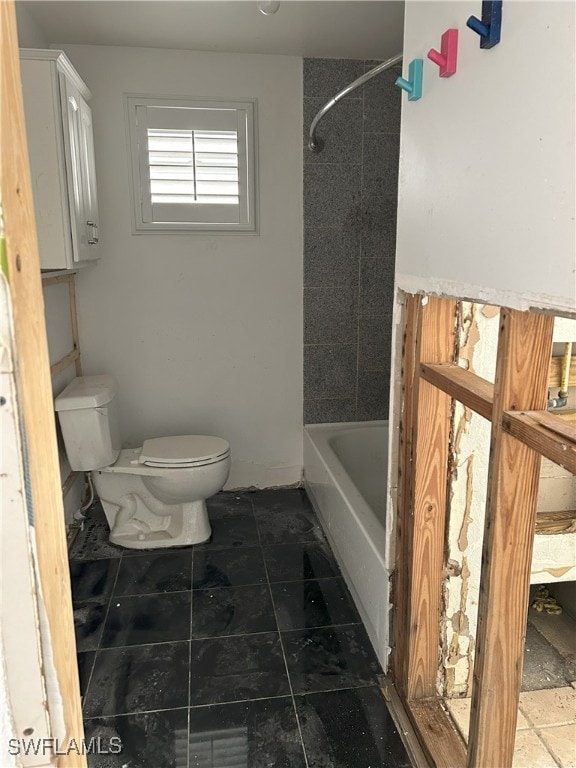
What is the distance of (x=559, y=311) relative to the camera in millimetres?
966

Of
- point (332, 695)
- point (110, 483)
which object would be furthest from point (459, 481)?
point (110, 483)

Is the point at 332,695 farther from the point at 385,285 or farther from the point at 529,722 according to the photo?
the point at 385,285

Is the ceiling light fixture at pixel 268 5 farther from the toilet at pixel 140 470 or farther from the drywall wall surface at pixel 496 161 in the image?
the toilet at pixel 140 470

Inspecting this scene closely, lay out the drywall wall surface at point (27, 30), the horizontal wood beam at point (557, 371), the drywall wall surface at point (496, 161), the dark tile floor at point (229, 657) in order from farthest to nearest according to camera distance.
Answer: the drywall wall surface at point (27, 30), the horizontal wood beam at point (557, 371), the dark tile floor at point (229, 657), the drywall wall surface at point (496, 161)

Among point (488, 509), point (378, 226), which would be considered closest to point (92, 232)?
point (378, 226)

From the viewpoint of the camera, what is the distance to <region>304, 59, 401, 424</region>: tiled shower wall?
3.07 meters

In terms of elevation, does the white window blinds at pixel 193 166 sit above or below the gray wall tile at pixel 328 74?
below

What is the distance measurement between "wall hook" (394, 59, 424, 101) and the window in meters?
1.70

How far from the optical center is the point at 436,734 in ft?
5.37

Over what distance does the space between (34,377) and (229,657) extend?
5.62 feet

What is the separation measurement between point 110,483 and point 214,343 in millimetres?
915

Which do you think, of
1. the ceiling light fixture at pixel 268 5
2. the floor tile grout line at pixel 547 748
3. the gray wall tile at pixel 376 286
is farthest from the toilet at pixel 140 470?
the ceiling light fixture at pixel 268 5

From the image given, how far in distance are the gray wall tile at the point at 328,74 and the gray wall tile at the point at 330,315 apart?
1.00m

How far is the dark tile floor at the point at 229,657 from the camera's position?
1.68 meters
